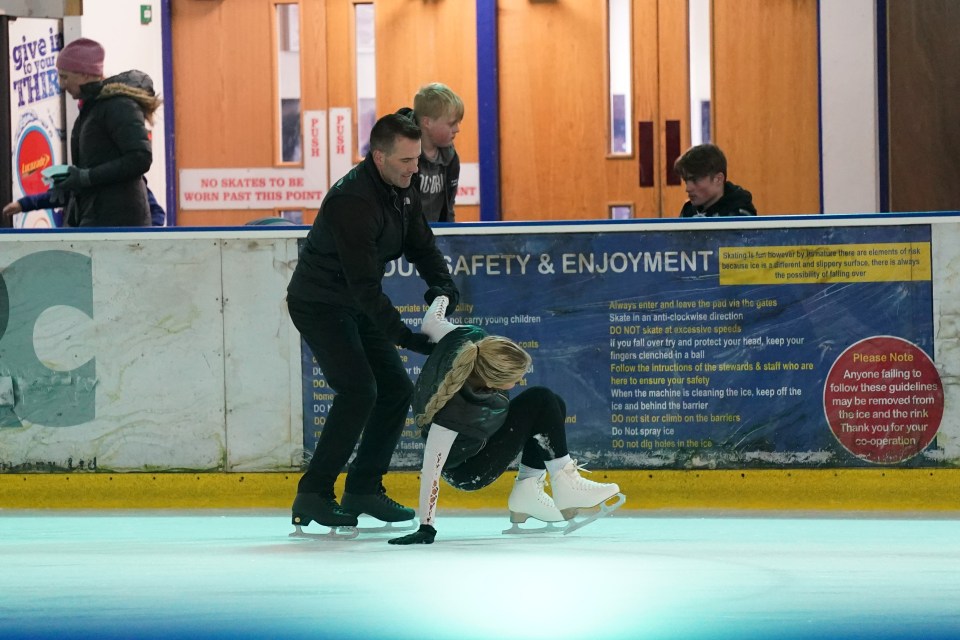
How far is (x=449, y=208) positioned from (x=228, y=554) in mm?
2021

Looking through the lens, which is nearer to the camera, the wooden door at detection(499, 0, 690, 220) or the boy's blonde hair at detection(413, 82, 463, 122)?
the boy's blonde hair at detection(413, 82, 463, 122)

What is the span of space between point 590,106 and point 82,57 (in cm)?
322

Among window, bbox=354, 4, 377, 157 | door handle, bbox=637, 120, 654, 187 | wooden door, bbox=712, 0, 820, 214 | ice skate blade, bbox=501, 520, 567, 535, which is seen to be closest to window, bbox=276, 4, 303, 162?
window, bbox=354, 4, 377, 157

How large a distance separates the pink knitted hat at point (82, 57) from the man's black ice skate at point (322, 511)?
2167 millimetres

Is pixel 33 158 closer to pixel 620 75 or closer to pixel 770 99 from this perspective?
pixel 620 75

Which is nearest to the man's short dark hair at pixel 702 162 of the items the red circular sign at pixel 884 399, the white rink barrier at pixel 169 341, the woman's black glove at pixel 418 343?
the white rink barrier at pixel 169 341

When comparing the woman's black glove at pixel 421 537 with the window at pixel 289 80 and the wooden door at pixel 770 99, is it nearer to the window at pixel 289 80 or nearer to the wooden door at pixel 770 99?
the wooden door at pixel 770 99

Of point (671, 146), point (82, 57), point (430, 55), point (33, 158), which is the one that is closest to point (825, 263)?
point (671, 146)

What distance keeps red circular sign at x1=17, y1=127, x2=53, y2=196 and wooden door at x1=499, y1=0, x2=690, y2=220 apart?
2520 millimetres

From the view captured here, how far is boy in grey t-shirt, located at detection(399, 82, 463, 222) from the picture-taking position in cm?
561

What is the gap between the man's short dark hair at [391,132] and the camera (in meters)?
4.50

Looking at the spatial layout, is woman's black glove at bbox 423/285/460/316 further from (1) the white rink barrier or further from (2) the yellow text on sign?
(2) the yellow text on sign

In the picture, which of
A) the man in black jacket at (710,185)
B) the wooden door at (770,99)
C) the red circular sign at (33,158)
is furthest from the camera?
the wooden door at (770,99)

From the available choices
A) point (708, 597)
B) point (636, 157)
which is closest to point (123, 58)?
point (636, 157)
